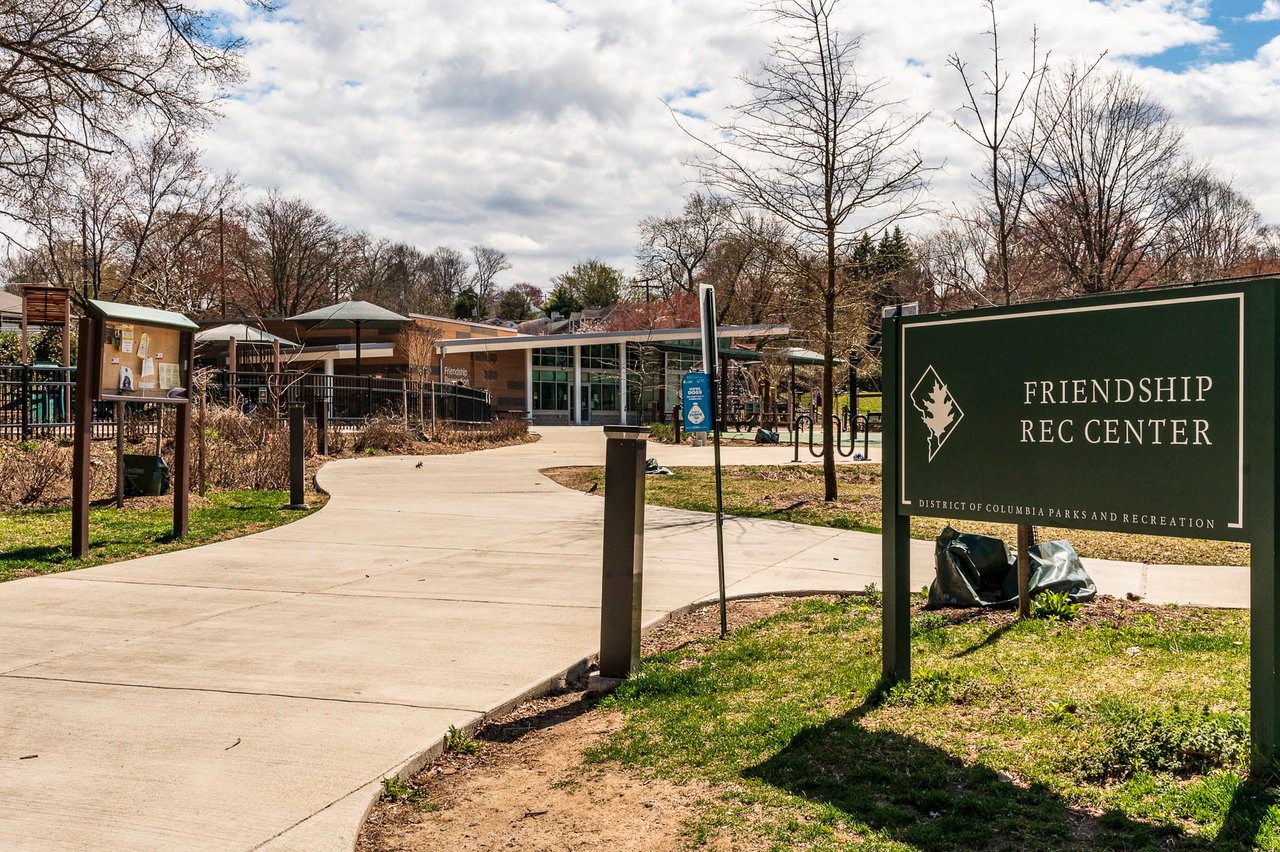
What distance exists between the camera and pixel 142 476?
1306cm

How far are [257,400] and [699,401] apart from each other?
734 inches

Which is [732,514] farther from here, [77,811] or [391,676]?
[77,811]

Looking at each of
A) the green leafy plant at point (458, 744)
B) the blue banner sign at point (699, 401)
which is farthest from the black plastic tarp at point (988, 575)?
the green leafy plant at point (458, 744)

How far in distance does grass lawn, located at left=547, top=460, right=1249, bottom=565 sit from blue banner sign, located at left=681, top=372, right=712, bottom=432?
14.5ft

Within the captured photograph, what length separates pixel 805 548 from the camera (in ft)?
33.0

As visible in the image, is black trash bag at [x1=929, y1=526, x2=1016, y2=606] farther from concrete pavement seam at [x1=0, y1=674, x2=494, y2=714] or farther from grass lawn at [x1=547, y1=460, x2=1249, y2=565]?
concrete pavement seam at [x1=0, y1=674, x2=494, y2=714]

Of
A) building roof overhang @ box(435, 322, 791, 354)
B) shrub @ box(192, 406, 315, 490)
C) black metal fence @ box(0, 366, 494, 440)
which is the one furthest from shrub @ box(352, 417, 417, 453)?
building roof overhang @ box(435, 322, 791, 354)

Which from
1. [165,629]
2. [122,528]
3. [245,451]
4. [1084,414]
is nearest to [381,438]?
[245,451]

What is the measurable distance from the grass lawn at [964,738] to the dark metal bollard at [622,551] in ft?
0.64

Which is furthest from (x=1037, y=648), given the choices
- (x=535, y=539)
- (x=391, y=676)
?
(x=535, y=539)

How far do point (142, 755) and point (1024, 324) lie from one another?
412cm

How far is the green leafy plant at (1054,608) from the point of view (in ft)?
20.9

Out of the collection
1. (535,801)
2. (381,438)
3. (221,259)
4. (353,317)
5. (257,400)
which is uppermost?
(221,259)

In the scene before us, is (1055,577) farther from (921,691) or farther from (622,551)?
(622,551)
